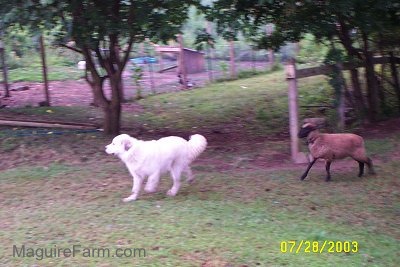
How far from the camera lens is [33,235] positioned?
523 centimetres

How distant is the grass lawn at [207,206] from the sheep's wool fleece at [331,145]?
0.39 meters

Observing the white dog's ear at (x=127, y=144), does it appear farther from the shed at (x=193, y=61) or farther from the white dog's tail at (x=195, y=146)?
the shed at (x=193, y=61)

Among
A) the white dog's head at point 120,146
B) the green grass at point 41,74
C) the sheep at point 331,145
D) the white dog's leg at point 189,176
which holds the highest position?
the green grass at point 41,74

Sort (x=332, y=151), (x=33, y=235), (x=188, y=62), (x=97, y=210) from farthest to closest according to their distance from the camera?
(x=188, y=62) < (x=332, y=151) < (x=97, y=210) < (x=33, y=235)

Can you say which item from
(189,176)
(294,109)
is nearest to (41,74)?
(294,109)

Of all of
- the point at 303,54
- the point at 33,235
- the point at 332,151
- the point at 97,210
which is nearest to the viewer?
the point at 33,235

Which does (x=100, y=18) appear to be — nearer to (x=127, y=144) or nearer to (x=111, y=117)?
(x=111, y=117)

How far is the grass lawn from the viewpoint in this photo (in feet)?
15.6

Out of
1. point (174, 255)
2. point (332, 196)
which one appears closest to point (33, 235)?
point (174, 255)

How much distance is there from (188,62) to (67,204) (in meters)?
14.0

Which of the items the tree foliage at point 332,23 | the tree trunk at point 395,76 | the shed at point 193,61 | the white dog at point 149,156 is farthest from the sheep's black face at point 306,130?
the shed at point 193,61

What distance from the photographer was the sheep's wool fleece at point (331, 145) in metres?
7.10

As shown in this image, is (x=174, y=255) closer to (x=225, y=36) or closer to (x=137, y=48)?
(x=225, y=36)

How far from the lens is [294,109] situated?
808 centimetres
